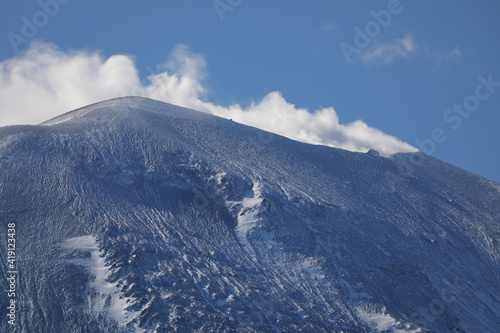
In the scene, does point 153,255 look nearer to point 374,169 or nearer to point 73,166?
point 73,166

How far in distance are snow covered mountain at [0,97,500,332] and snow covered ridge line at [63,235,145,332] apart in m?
0.16

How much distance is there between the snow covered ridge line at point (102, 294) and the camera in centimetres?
5134

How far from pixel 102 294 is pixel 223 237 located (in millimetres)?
22374

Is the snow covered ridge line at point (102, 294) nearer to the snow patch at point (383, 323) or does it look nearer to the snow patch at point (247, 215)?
the snow patch at point (247, 215)

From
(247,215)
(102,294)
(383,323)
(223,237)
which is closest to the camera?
(102,294)

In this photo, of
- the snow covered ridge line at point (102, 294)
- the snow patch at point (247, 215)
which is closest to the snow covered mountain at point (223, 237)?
the snow covered ridge line at point (102, 294)

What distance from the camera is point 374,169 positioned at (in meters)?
108

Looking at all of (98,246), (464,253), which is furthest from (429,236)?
(98,246)

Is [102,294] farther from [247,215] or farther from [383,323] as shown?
[383,323]

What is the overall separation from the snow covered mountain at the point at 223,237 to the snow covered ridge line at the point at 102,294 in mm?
161

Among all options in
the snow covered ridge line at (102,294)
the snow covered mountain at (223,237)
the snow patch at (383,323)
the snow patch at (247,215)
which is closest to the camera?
the snow covered ridge line at (102,294)

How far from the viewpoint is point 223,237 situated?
71.9 meters

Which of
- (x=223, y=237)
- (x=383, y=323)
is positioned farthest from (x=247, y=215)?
(x=383, y=323)

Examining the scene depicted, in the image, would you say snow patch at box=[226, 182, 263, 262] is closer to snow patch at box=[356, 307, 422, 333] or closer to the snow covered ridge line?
snow patch at box=[356, 307, 422, 333]
